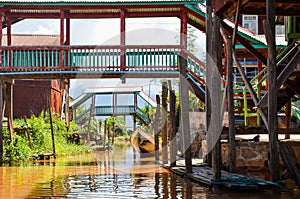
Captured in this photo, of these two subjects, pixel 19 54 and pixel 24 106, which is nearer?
pixel 19 54

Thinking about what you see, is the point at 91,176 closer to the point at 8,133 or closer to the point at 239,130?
the point at 239,130

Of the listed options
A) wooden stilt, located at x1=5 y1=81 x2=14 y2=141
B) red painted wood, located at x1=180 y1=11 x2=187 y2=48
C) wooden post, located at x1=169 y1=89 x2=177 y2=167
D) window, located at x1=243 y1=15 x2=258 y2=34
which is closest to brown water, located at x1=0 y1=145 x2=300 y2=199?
wooden post, located at x1=169 y1=89 x2=177 y2=167

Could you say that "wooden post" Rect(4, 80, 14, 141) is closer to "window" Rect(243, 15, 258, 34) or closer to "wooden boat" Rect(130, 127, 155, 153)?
"wooden boat" Rect(130, 127, 155, 153)

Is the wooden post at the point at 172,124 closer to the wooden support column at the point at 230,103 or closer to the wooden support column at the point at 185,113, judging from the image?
the wooden support column at the point at 185,113

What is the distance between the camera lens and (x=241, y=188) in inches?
345

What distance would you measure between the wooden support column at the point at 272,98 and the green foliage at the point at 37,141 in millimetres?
11531

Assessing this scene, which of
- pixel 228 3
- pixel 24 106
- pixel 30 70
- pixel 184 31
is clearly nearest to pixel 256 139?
pixel 228 3

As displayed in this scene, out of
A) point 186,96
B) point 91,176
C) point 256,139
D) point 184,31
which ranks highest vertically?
point 184,31

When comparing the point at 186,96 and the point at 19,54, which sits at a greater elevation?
the point at 19,54

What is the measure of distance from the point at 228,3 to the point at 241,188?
4.10 m

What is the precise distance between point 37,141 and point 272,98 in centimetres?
1369

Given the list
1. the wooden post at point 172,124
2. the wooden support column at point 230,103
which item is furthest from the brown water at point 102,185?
the wooden support column at point 230,103

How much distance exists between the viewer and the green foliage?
18062mm

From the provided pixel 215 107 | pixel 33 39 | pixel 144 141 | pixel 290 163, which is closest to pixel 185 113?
pixel 215 107
